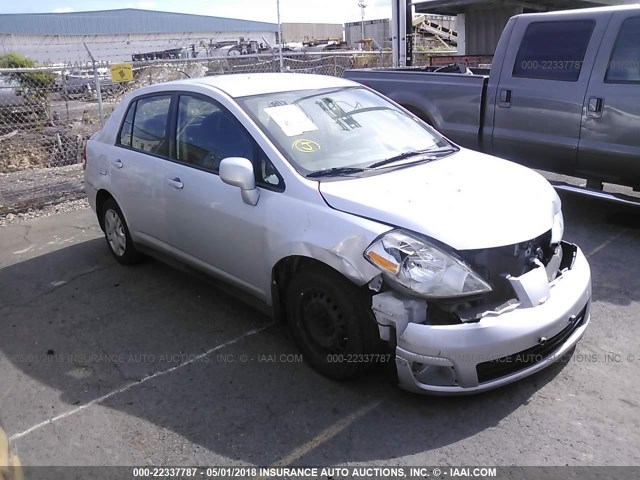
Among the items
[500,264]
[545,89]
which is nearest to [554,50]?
[545,89]

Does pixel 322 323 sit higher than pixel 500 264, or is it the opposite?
pixel 500 264

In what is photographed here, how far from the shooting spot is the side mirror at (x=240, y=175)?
11.2 feet

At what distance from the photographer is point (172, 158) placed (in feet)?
14.1

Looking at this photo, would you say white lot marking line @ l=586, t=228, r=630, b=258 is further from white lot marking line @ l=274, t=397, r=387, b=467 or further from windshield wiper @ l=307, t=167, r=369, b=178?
white lot marking line @ l=274, t=397, r=387, b=467

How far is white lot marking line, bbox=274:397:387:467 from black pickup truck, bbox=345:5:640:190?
3852mm

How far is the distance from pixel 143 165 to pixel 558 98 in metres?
4.15

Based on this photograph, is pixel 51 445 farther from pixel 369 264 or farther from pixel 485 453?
pixel 485 453

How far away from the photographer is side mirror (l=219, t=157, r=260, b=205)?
11.2 feet

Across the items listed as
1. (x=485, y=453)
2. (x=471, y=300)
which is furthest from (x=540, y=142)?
(x=485, y=453)

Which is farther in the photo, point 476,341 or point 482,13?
point 482,13

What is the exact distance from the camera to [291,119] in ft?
12.4

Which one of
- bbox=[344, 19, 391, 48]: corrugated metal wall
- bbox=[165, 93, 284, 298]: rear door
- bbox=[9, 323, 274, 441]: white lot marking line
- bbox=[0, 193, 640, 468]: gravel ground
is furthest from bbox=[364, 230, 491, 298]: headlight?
bbox=[344, 19, 391, 48]: corrugated metal wall

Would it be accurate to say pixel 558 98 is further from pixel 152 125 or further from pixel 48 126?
pixel 48 126

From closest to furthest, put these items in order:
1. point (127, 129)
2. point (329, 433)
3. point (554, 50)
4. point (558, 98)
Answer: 1. point (329, 433)
2. point (127, 129)
3. point (558, 98)
4. point (554, 50)
